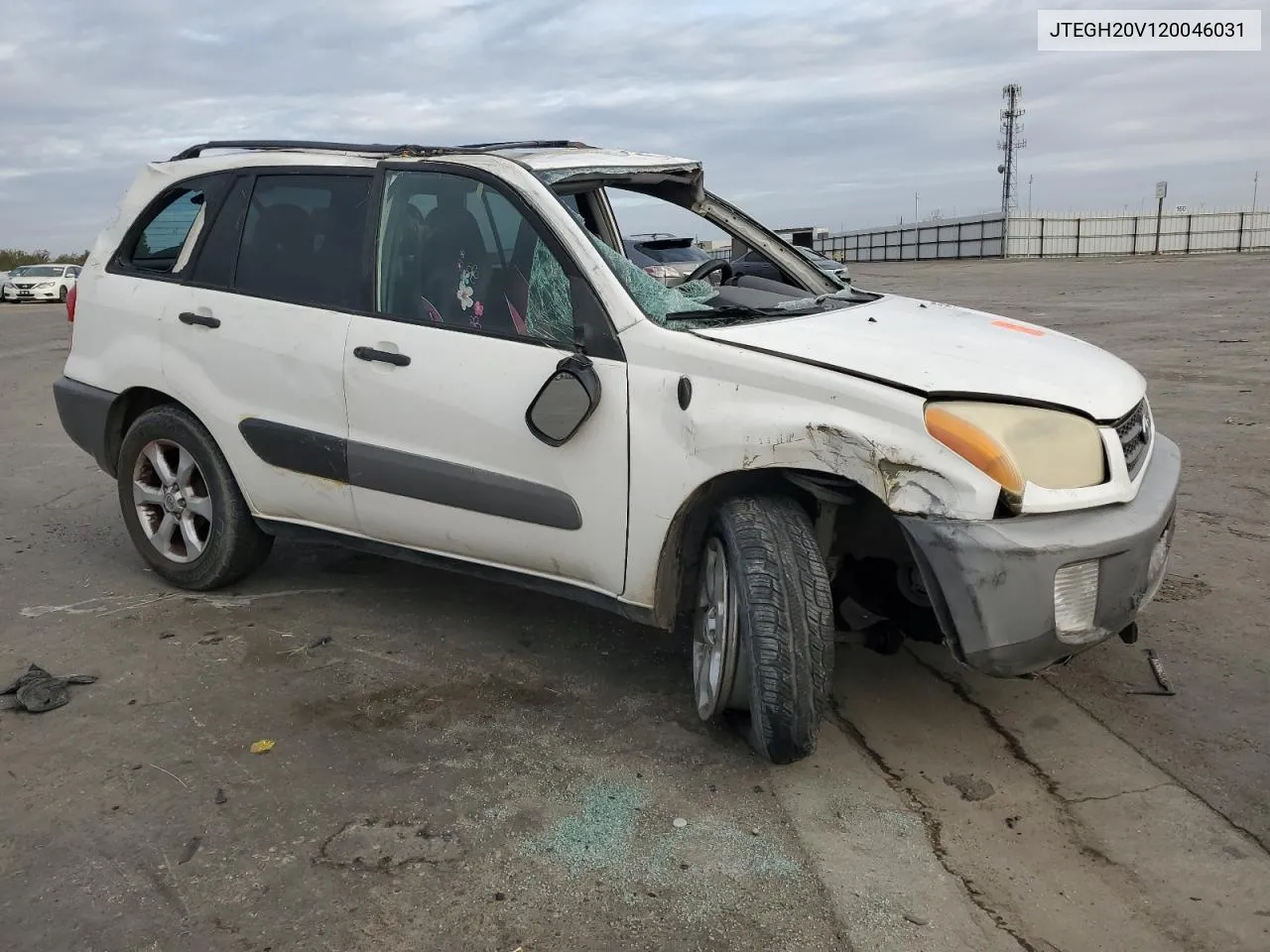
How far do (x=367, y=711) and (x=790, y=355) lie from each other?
5.85ft

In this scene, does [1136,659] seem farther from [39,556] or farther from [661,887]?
[39,556]

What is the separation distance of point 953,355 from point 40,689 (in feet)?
10.4

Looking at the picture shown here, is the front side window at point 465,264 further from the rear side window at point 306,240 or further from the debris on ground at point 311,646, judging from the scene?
the debris on ground at point 311,646

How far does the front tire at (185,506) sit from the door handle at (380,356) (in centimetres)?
97

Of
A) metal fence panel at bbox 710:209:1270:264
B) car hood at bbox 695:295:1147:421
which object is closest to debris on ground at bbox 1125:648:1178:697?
car hood at bbox 695:295:1147:421

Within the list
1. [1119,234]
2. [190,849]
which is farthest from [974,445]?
[1119,234]

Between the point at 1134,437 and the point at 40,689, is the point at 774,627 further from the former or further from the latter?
the point at 40,689

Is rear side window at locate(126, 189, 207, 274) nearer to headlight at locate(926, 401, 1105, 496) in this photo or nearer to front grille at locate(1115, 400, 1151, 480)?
headlight at locate(926, 401, 1105, 496)

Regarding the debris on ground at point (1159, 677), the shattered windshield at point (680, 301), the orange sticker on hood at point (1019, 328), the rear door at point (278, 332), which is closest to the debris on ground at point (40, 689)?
the rear door at point (278, 332)

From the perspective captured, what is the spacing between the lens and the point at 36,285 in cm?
3309

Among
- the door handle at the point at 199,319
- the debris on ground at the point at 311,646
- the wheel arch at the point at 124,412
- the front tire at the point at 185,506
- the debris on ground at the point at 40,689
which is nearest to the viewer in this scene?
the debris on ground at the point at 40,689

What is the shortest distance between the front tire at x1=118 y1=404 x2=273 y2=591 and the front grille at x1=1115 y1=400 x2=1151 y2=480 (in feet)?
10.7

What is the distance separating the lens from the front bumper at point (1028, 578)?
271cm

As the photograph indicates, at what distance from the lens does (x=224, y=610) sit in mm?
4469
